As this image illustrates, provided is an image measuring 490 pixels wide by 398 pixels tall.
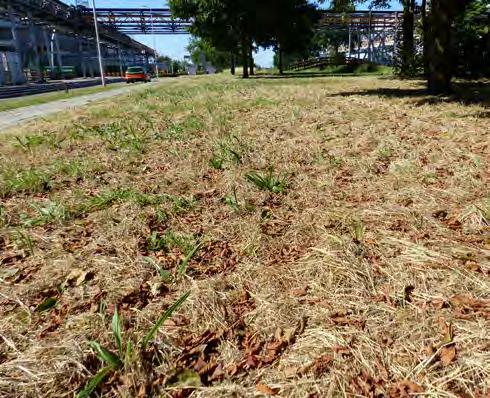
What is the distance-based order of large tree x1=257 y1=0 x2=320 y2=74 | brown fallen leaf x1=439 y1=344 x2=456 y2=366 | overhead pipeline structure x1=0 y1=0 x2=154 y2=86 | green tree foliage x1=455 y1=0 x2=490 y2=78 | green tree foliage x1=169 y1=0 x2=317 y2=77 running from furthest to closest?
overhead pipeline structure x1=0 y1=0 x2=154 y2=86 < large tree x1=257 y1=0 x2=320 y2=74 < green tree foliage x1=169 y1=0 x2=317 y2=77 < green tree foliage x1=455 y1=0 x2=490 y2=78 < brown fallen leaf x1=439 y1=344 x2=456 y2=366

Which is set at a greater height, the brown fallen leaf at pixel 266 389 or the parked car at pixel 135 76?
the parked car at pixel 135 76

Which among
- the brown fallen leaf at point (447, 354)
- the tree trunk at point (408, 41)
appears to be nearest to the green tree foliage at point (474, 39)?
the tree trunk at point (408, 41)

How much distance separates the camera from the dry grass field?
187 cm

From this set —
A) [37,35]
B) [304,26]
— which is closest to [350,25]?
[304,26]

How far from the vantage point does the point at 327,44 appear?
91375 millimetres

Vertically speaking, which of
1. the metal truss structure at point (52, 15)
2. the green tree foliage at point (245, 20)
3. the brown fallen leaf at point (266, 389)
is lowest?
the brown fallen leaf at point (266, 389)

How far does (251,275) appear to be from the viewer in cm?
274

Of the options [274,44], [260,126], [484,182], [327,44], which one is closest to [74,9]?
[274,44]

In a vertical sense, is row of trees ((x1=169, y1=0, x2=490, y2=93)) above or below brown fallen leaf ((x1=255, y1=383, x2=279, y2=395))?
above

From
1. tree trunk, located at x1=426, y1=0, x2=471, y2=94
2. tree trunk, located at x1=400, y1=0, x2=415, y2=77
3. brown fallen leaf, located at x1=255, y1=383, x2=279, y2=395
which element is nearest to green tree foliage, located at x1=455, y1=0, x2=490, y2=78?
tree trunk, located at x1=400, y1=0, x2=415, y2=77

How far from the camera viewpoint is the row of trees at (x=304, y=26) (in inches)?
472

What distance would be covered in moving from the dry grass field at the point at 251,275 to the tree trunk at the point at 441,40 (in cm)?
755

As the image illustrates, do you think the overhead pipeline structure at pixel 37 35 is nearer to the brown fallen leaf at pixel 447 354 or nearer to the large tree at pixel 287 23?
the large tree at pixel 287 23

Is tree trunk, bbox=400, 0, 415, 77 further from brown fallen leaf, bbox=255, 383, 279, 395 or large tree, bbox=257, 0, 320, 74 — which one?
brown fallen leaf, bbox=255, 383, 279, 395
